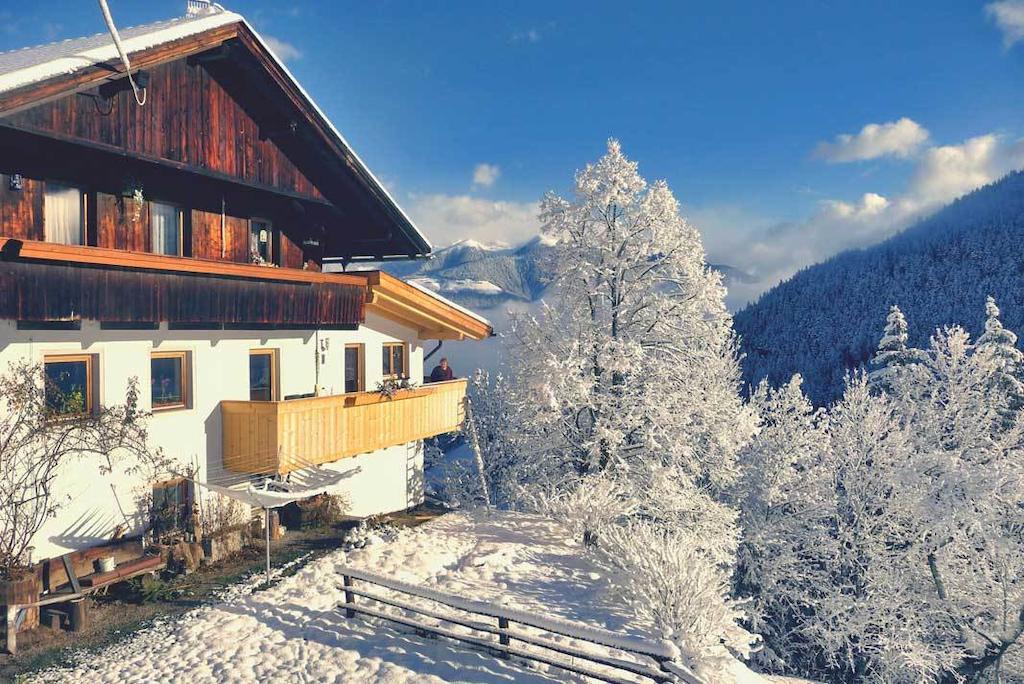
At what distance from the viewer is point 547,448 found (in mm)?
19328

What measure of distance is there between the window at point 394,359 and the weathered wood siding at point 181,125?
5.55 metres

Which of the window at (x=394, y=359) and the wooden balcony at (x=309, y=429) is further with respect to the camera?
the window at (x=394, y=359)

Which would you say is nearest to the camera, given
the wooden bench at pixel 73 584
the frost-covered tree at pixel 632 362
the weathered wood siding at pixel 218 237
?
the wooden bench at pixel 73 584

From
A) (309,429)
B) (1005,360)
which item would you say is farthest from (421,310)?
(1005,360)

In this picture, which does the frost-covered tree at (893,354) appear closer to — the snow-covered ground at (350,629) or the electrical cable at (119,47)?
the snow-covered ground at (350,629)

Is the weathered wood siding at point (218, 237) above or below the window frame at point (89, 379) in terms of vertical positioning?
above

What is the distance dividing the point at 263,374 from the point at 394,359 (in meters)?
4.93

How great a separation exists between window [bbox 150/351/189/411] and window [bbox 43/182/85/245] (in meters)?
2.49

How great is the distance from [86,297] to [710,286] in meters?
15.0

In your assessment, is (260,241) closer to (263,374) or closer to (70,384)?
(263,374)

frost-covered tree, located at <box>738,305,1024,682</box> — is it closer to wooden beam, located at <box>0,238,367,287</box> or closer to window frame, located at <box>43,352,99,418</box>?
wooden beam, located at <box>0,238,367,287</box>

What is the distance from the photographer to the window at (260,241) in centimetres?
1423

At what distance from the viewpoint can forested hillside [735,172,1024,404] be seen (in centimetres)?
9438

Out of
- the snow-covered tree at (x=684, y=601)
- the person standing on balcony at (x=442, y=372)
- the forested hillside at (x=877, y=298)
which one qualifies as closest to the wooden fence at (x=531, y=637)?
the snow-covered tree at (x=684, y=601)
